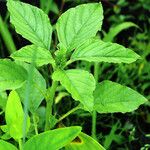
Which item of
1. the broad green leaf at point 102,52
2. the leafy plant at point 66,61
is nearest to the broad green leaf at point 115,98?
the leafy plant at point 66,61

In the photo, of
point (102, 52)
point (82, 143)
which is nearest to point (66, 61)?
point (102, 52)

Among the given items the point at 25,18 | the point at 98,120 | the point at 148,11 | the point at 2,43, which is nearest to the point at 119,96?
the point at 25,18

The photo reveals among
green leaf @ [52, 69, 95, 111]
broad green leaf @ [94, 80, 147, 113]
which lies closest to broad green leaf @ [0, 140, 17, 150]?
green leaf @ [52, 69, 95, 111]

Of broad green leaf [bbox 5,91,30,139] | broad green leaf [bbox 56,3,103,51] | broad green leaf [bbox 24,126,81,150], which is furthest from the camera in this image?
broad green leaf [bbox 56,3,103,51]

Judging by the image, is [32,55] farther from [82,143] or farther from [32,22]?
[82,143]

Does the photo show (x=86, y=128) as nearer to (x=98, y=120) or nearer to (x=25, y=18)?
(x=98, y=120)

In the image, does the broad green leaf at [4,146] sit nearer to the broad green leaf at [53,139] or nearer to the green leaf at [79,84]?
the broad green leaf at [53,139]

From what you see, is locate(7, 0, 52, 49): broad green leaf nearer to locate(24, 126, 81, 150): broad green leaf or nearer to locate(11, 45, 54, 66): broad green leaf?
locate(11, 45, 54, 66): broad green leaf
